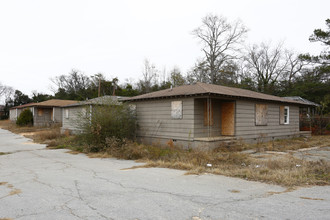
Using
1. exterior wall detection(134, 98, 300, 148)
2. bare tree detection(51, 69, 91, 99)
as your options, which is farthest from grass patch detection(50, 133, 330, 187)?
bare tree detection(51, 69, 91, 99)

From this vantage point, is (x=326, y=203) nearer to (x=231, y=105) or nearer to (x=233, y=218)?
(x=233, y=218)

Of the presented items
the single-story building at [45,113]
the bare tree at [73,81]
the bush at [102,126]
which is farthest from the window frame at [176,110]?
the bare tree at [73,81]

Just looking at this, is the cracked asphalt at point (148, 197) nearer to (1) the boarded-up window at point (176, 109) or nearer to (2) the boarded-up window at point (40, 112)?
(1) the boarded-up window at point (176, 109)

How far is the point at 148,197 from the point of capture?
17.1 ft

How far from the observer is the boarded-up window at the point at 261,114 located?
49.0ft

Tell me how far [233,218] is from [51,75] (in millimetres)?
63507

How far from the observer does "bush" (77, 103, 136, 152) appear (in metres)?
12.1

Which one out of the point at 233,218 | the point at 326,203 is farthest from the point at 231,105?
the point at 233,218

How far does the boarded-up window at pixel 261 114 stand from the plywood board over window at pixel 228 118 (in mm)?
2064

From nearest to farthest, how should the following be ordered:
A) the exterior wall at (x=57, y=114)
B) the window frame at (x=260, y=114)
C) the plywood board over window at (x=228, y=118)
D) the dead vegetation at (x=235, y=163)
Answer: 1. the dead vegetation at (x=235, y=163)
2. the plywood board over window at (x=228, y=118)
3. the window frame at (x=260, y=114)
4. the exterior wall at (x=57, y=114)

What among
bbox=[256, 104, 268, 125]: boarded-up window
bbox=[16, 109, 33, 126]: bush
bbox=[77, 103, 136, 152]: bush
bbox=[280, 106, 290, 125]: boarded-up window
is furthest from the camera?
bbox=[16, 109, 33, 126]: bush

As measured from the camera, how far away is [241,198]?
509cm

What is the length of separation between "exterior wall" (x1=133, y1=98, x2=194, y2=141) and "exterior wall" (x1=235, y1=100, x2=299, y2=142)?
2.69m

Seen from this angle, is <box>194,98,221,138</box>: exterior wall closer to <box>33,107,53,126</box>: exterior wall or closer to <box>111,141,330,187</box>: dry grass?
<box>111,141,330,187</box>: dry grass
